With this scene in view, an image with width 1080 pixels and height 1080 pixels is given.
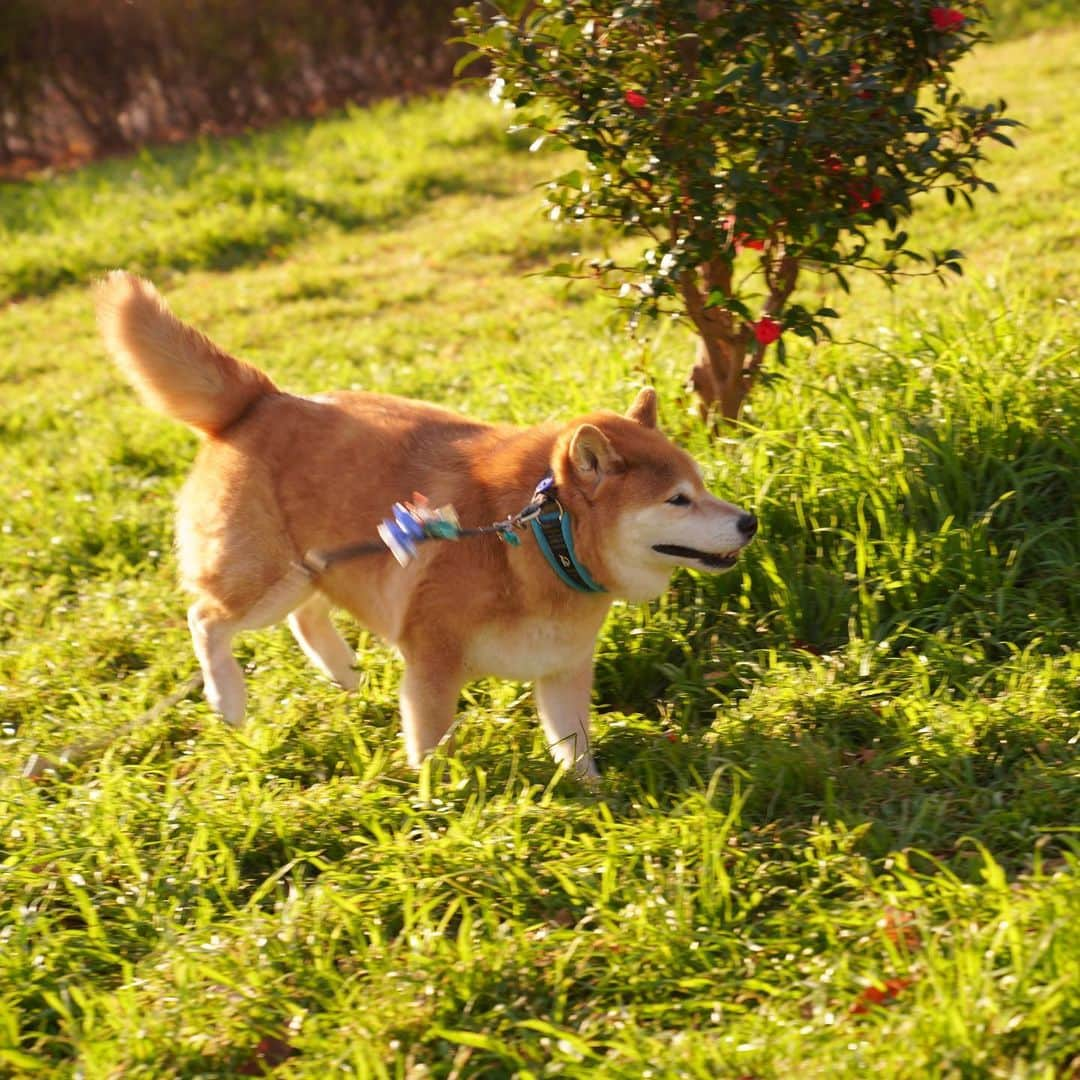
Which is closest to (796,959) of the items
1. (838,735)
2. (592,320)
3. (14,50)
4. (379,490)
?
(838,735)

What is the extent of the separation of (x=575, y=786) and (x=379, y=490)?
1089 mm

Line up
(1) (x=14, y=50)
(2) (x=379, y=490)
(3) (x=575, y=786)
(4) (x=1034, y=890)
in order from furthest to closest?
1. (1) (x=14, y=50)
2. (2) (x=379, y=490)
3. (3) (x=575, y=786)
4. (4) (x=1034, y=890)

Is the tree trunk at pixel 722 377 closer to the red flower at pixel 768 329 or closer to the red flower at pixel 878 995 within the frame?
the red flower at pixel 768 329

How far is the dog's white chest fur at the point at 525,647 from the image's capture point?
3846mm

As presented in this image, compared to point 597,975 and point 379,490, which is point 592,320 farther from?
point 597,975

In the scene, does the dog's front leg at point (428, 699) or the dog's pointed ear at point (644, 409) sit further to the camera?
the dog's pointed ear at point (644, 409)

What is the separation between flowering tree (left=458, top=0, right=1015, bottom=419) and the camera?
423 centimetres

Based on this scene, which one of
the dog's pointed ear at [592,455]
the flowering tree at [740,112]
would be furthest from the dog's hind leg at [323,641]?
the flowering tree at [740,112]

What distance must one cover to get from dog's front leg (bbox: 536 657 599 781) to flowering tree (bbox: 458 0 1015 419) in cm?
139

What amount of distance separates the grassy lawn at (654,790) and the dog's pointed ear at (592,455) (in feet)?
2.67

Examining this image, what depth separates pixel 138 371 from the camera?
14.1 feet

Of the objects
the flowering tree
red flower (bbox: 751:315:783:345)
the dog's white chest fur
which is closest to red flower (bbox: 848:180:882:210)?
the flowering tree

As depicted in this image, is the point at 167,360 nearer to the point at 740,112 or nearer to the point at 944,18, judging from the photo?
the point at 740,112

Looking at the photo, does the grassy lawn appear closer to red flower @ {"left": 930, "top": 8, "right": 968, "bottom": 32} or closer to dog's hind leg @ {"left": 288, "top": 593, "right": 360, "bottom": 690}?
dog's hind leg @ {"left": 288, "top": 593, "right": 360, "bottom": 690}
